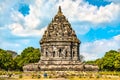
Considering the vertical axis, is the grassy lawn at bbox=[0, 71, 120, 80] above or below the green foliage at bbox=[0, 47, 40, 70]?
below

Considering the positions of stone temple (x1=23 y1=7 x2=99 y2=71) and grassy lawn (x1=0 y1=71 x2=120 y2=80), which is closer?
grassy lawn (x1=0 y1=71 x2=120 y2=80)

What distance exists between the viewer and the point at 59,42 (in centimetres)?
8612

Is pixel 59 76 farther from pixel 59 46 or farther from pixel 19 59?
pixel 19 59

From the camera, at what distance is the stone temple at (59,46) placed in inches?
3280

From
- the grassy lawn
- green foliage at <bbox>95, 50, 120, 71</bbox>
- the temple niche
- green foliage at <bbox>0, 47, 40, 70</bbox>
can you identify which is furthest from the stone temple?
green foliage at <bbox>0, 47, 40, 70</bbox>

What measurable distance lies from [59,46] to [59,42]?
3.19 feet

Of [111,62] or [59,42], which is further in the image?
[111,62]

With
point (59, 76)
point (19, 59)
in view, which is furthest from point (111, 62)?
point (59, 76)

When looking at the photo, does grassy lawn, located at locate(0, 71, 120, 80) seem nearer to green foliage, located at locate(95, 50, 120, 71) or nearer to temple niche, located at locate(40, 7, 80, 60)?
temple niche, located at locate(40, 7, 80, 60)

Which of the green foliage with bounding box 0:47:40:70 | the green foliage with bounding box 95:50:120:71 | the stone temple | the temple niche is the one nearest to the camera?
the stone temple

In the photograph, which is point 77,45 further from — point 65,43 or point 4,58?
point 4,58

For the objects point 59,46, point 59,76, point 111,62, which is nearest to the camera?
point 59,76

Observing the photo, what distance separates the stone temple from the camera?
8331 cm

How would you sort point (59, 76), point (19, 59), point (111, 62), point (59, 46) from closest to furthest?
point (59, 76)
point (59, 46)
point (111, 62)
point (19, 59)
